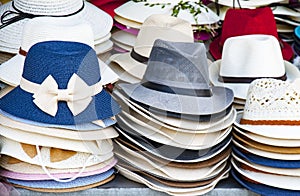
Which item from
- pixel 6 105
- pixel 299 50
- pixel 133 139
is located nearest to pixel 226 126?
pixel 133 139

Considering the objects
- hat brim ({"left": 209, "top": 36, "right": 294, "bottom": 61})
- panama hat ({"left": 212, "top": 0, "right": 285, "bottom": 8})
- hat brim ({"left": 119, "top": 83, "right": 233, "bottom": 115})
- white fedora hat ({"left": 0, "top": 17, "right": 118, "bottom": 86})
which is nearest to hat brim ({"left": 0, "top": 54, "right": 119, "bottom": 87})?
white fedora hat ({"left": 0, "top": 17, "right": 118, "bottom": 86})

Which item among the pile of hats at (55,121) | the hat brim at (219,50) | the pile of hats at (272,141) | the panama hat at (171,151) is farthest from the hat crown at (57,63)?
the hat brim at (219,50)

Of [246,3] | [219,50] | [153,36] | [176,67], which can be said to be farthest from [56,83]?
[246,3]

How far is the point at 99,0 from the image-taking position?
2783 mm

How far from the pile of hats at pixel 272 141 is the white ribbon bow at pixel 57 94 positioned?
1.60 feet

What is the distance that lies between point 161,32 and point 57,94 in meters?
0.51

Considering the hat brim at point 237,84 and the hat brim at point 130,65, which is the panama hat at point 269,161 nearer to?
the hat brim at point 237,84

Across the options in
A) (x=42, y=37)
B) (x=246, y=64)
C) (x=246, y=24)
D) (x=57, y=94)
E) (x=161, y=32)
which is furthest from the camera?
(x=246, y=24)

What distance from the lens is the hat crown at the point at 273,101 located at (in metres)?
1.99

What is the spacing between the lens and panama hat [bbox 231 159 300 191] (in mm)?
1983

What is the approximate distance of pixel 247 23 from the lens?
2.56 m

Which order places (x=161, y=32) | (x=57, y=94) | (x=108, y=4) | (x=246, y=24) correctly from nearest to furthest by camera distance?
(x=57, y=94) < (x=161, y=32) < (x=246, y=24) < (x=108, y=4)

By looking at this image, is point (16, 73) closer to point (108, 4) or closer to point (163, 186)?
point (163, 186)

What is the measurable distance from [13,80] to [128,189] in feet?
1.64
